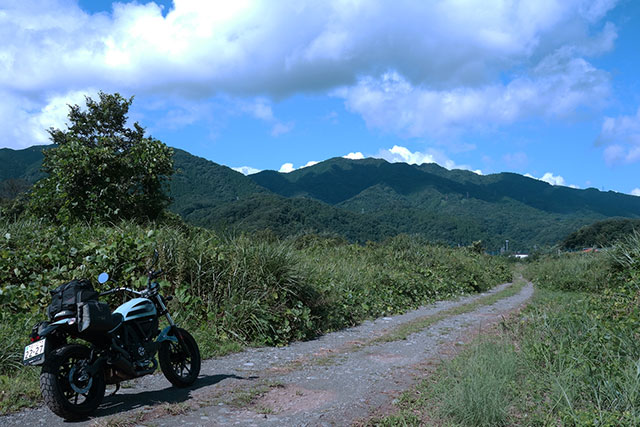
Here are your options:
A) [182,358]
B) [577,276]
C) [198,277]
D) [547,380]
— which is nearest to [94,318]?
[182,358]

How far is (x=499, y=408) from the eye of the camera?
412cm

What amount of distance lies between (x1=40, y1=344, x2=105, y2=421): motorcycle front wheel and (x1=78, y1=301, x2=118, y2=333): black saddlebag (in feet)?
0.66

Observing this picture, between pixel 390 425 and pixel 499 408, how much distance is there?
93 centimetres

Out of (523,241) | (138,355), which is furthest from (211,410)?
(523,241)

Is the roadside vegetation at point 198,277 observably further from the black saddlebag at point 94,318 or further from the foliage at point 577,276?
the foliage at point 577,276

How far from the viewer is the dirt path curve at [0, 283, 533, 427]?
4.32 meters

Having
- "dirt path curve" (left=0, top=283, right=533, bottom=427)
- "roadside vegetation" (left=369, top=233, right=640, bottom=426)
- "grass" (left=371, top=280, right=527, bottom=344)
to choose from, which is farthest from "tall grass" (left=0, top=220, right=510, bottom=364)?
"roadside vegetation" (left=369, top=233, right=640, bottom=426)

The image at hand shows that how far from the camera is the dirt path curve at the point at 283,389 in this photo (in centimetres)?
432

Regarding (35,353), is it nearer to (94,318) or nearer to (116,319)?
(94,318)

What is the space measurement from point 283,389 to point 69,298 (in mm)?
2401

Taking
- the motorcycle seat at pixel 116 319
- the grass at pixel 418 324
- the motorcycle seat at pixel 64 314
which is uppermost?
the motorcycle seat at pixel 64 314

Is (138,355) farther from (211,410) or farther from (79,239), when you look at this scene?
(79,239)

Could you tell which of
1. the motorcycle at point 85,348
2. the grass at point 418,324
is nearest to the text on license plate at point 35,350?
the motorcycle at point 85,348

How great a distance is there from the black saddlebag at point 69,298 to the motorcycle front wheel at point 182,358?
112 centimetres
